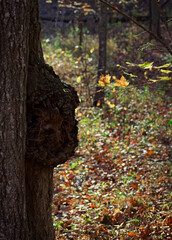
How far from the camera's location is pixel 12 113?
8.10 feet

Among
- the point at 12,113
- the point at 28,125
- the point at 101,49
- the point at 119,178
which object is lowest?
the point at 119,178

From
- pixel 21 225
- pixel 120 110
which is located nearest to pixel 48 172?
pixel 21 225

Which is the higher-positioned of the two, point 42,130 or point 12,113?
point 12,113

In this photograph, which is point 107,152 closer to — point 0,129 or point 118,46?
point 0,129

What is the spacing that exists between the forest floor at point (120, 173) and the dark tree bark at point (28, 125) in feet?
2.84

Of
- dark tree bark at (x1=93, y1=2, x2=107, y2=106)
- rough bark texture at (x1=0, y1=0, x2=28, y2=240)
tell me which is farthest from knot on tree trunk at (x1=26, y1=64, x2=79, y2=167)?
dark tree bark at (x1=93, y1=2, x2=107, y2=106)

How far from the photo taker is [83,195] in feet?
17.7

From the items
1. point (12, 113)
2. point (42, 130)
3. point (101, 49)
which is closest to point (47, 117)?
point (42, 130)

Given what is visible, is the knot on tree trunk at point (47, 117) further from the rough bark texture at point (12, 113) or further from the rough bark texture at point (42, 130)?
the rough bark texture at point (12, 113)

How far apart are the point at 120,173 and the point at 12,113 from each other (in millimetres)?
4011

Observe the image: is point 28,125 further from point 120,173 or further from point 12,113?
point 120,173

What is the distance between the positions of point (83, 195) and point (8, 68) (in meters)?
3.53

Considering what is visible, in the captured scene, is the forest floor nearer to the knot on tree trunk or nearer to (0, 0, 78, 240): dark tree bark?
the knot on tree trunk

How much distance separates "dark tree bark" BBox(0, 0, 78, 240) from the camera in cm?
243
